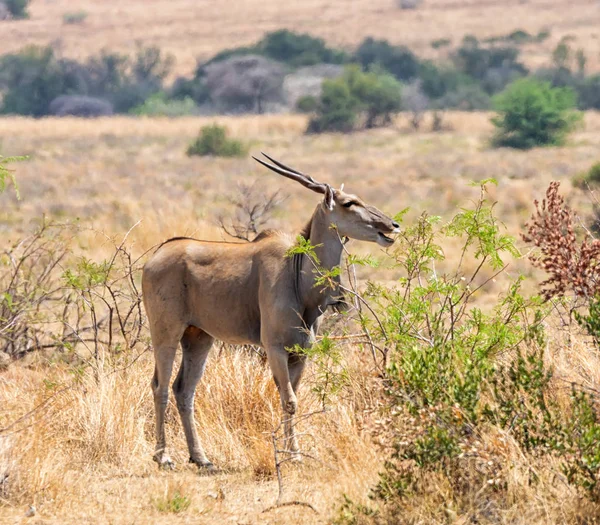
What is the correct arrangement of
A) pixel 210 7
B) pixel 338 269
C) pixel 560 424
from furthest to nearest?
1. pixel 210 7
2. pixel 338 269
3. pixel 560 424

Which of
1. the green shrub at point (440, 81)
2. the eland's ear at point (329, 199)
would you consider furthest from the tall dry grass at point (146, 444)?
the green shrub at point (440, 81)

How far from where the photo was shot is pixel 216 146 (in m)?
40.9

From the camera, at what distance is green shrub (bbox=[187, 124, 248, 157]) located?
133 ft

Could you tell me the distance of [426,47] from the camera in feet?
312

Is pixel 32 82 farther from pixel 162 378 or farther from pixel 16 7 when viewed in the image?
pixel 162 378

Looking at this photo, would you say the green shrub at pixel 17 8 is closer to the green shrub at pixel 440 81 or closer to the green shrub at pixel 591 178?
the green shrub at pixel 440 81

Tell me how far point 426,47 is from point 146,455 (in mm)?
90446

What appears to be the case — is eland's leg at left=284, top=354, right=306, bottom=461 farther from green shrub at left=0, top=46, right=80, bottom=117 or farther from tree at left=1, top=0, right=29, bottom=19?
tree at left=1, top=0, right=29, bottom=19

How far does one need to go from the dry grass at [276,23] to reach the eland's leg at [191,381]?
274ft

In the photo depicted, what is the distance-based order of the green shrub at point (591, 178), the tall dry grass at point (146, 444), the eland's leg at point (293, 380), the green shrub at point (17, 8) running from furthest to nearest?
the green shrub at point (17, 8) → the green shrub at point (591, 178) → the eland's leg at point (293, 380) → the tall dry grass at point (146, 444)

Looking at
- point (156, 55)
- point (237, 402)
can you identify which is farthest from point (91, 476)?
point (156, 55)

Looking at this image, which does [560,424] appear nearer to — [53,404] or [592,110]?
[53,404]

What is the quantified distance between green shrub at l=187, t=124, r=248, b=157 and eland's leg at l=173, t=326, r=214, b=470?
3295cm

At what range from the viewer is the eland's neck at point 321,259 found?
7301 mm
